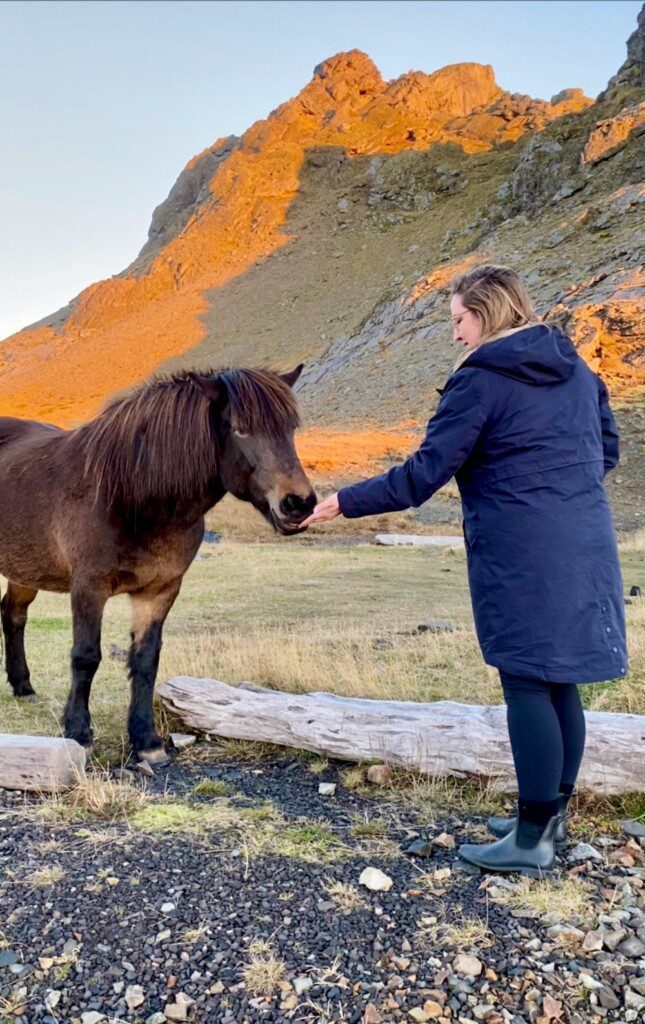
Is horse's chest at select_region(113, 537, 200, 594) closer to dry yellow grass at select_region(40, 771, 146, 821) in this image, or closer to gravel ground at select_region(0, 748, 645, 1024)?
dry yellow grass at select_region(40, 771, 146, 821)

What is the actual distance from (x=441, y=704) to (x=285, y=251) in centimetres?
8970

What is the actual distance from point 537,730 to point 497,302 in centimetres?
182

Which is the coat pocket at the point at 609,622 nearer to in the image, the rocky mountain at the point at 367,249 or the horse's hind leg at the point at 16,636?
the horse's hind leg at the point at 16,636

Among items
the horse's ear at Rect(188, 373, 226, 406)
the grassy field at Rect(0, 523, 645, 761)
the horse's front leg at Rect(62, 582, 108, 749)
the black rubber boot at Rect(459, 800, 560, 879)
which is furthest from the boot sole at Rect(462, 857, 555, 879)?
the horse's ear at Rect(188, 373, 226, 406)

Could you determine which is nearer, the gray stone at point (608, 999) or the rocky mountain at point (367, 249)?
the gray stone at point (608, 999)

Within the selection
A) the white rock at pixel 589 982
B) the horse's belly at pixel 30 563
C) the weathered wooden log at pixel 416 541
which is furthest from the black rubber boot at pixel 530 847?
the weathered wooden log at pixel 416 541

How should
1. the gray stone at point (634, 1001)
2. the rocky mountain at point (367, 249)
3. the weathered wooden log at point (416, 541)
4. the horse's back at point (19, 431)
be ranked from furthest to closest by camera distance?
the rocky mountain at point (367, 249) → the weathered wooden log at point (416, 541) → the horse's back at point (19, 431) → the gray stone at point (634, 1001)

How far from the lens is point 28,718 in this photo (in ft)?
19.0

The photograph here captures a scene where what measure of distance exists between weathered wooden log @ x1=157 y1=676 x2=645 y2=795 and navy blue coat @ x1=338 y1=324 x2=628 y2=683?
108cm

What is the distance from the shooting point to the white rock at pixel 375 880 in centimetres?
307

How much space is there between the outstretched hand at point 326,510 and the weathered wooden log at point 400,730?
4.71 feet

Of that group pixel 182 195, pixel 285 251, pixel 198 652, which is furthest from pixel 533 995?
pixel 182 195

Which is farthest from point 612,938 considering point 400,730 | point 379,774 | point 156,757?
point 156,757

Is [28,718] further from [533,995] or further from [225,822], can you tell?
[533,995]
